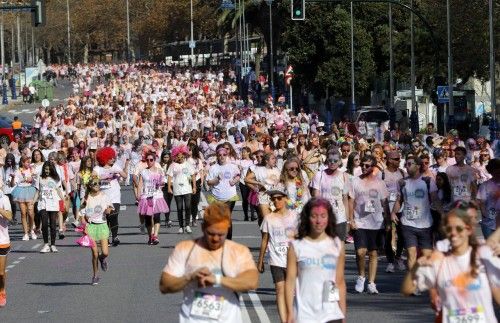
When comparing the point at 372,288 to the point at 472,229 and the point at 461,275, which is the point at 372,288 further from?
the point at 472,229

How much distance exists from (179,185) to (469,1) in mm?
35639

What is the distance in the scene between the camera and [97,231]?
66.8ft

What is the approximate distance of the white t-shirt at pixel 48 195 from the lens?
25.7 meters

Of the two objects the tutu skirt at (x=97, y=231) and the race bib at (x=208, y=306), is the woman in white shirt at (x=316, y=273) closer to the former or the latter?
the race bib at (x=208, y=306)

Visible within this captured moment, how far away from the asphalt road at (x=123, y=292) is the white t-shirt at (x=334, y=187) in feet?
3.38

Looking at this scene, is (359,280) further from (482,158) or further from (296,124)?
(296,124)

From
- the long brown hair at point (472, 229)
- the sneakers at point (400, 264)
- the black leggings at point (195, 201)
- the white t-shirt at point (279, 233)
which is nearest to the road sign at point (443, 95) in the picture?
the black leggings at point (195, 201)

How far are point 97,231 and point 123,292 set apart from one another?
4.43 ft

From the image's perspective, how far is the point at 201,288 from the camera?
31.6 ft

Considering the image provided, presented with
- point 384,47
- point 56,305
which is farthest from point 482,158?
point 384,47

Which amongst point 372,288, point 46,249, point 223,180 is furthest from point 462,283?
point 46,249

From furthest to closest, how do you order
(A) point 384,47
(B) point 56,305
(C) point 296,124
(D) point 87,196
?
(A) point 384,47 → (C) point 296,124 → (D) point 87,196 → (B) point 56,305

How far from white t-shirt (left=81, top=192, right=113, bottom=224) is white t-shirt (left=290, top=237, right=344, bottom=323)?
32.0 feet

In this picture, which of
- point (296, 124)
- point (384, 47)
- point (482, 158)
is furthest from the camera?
point (384, 47)
